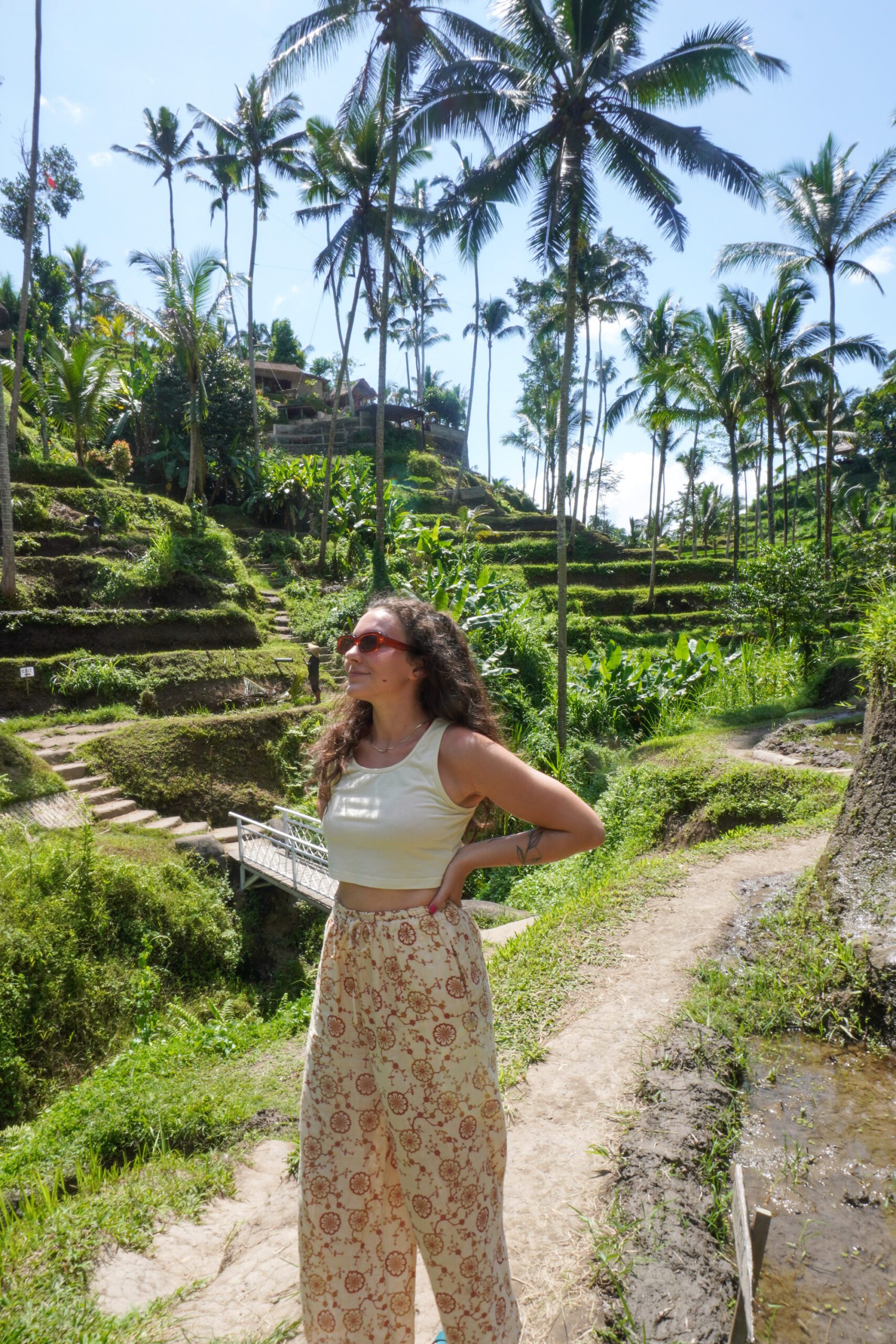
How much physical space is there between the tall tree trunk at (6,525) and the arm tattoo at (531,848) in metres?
12.3

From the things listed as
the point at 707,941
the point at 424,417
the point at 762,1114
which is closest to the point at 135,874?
the point at 707,941

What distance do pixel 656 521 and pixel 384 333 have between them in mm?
11272

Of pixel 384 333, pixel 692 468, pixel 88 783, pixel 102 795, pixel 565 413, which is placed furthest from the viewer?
pixel 692 468

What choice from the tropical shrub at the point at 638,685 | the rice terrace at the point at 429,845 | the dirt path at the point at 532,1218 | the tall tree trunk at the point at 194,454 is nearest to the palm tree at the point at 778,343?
the rice terrace at the point at 429,845

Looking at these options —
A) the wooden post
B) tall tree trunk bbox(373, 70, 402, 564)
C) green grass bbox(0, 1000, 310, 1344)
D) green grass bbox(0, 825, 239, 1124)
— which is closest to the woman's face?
the wooden post

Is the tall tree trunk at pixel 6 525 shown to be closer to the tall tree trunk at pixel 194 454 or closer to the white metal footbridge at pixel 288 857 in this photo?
the tall tree trunk at pixel 194 454

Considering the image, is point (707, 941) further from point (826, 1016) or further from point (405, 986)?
point (405, 986)

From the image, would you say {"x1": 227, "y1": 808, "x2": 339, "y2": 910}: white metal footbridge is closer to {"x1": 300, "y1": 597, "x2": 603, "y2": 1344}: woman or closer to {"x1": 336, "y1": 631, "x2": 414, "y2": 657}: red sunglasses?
{"x1": 300, "y1": 597, "x2": 603, "y2": 1344}: woman

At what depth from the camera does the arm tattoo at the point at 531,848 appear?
1.80m

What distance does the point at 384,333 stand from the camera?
16.3 meters

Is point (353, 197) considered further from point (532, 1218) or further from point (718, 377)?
point (532, 1218)

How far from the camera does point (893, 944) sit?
11.0ft

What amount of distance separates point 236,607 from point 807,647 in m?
10.1

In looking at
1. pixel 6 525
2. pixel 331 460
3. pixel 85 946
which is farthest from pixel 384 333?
pixel 85 946
